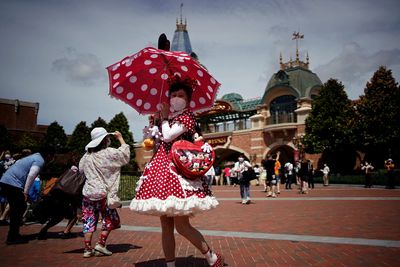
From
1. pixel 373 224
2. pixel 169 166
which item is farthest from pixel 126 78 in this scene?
pixel 373 224

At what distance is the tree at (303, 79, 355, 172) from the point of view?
28.3 metres

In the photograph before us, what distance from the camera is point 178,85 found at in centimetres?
345

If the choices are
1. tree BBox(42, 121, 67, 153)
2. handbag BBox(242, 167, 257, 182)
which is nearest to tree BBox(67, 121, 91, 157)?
tree BBox(42, 121, 67, 153)

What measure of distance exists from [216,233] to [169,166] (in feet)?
10.0

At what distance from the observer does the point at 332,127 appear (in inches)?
1117

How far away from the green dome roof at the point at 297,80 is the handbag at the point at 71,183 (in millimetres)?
30196

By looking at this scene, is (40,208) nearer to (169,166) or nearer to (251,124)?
(169,166)

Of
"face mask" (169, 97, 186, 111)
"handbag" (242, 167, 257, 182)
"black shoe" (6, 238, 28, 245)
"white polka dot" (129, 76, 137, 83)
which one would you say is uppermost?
"white polka dot" (129, 76, 137, 83)

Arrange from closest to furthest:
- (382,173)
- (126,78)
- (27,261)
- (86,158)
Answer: (126,78) < (27,261) < (86,158) < (382,173)

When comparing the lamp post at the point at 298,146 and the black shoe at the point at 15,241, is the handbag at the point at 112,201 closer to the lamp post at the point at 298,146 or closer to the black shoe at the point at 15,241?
the black shoe at the point at 15,241

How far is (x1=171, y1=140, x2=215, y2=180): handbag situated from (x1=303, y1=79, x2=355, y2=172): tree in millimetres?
27078

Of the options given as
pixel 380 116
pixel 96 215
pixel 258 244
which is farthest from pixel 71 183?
pixel 380 116

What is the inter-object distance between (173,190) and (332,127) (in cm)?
2785

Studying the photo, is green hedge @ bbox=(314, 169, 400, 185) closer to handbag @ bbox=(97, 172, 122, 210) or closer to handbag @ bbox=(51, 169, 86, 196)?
handbag @ bbox=(51, 169, 86, 196)
